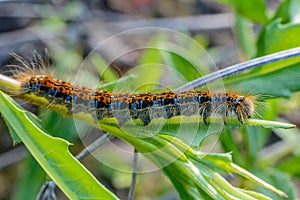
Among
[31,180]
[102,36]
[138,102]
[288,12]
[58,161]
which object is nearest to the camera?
[58,161]

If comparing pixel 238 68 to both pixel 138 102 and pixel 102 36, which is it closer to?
pixel 138 102

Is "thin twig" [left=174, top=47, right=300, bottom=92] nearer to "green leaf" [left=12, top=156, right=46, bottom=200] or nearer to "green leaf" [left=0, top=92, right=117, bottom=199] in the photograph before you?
"green leaf" [left=0, top=92, right=117, bottom=199]

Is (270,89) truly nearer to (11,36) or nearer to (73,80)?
(73,80)

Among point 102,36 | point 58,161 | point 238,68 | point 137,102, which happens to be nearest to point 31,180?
point 137,102

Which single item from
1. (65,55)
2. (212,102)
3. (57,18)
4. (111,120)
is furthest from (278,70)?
(57,18)

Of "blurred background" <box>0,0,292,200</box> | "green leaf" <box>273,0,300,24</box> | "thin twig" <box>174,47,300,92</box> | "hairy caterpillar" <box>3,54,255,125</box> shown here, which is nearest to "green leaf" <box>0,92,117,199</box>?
"hairy caterpillar" <box>3,54,255,125</box>

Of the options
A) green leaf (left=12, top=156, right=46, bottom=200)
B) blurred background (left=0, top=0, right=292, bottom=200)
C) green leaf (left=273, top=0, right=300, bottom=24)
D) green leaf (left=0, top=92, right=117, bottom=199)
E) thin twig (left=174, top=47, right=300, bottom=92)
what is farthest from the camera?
blurred background (left=0, top=0, right=292, bottom=200)
